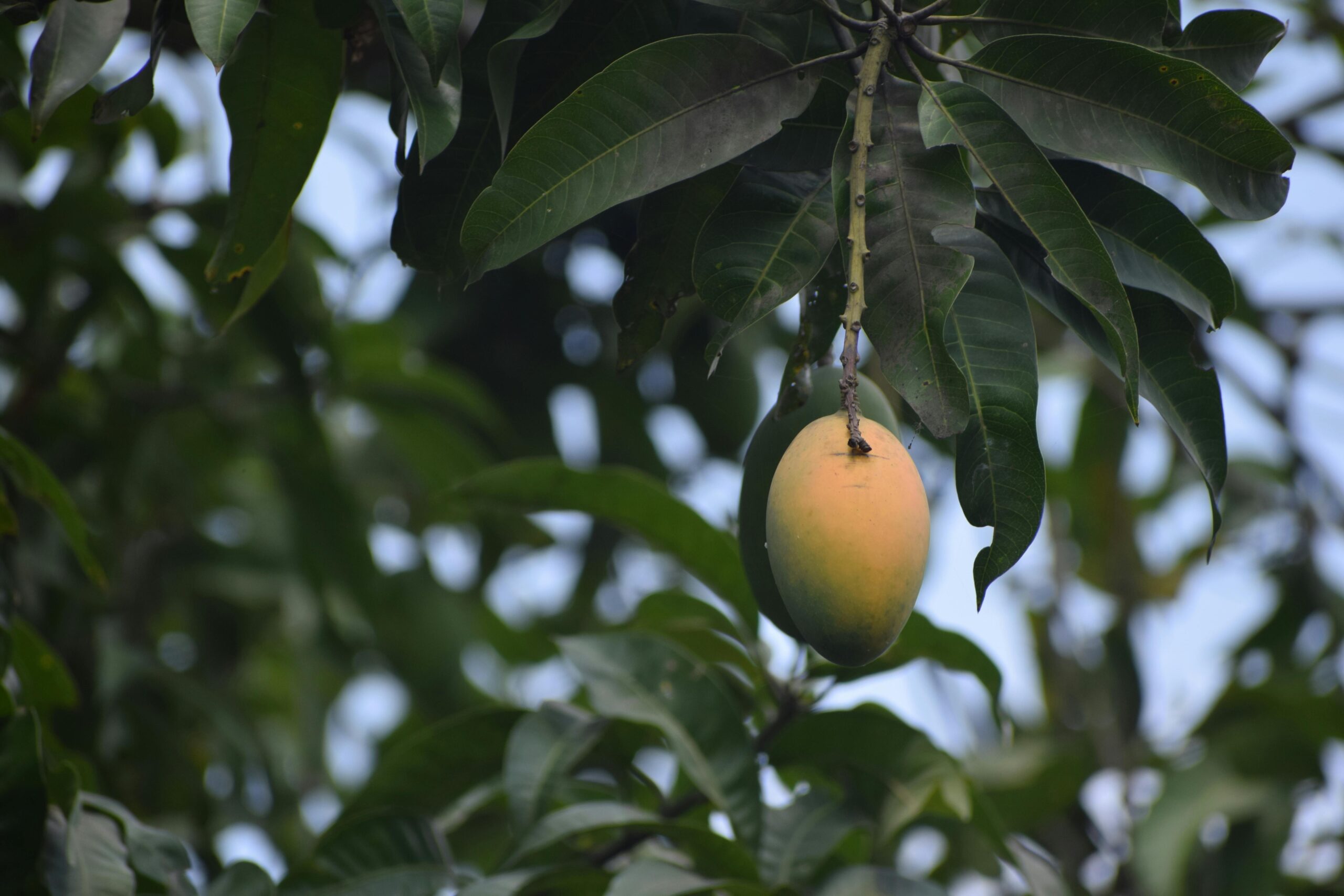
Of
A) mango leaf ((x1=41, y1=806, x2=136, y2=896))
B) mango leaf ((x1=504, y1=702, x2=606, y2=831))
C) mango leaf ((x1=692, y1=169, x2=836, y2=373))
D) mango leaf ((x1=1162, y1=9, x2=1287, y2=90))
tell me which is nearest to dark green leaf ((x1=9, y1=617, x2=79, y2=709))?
mango leaf ((x1=41, y1=806, x2=136, y2=896))

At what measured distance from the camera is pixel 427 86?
0.81 metres

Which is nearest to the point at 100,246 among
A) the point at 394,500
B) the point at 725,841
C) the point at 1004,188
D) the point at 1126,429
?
the point at 394,500

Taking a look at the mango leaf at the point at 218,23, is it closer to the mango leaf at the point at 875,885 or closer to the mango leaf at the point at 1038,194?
the mango leaf at the point at 1038,194

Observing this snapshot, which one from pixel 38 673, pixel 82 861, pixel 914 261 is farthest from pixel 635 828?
pixel 914 261

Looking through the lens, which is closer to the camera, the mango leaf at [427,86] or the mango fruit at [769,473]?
the mango leaf at [427,86]

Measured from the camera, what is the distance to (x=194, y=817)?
203 centimetres

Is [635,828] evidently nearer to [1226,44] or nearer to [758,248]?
[758,248]

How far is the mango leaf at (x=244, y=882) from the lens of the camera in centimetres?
108

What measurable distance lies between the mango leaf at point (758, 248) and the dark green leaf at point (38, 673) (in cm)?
82

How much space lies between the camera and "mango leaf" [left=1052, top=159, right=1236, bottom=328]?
805mm

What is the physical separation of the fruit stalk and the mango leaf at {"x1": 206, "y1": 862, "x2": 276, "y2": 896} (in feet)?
2.35

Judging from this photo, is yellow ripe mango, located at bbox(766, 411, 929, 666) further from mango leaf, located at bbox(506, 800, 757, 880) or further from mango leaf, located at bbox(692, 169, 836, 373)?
mango leaf, located at bbox(506, 800, 757, 880)

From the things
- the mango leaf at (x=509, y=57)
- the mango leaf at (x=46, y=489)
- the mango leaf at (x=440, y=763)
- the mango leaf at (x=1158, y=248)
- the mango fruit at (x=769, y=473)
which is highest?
the mango leaf at (x=509, y=57)

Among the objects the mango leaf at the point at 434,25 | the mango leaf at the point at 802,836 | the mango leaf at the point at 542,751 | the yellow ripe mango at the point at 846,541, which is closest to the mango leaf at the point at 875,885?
the mango leaf at the point at 802,836
